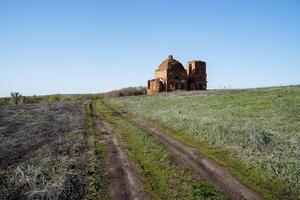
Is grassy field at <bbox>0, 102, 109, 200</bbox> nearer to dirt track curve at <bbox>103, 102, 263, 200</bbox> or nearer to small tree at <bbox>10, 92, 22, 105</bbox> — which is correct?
dirt track curve at <bbox>103, 102, 263, 200</bbox>

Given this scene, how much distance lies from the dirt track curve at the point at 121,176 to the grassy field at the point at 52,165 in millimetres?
424

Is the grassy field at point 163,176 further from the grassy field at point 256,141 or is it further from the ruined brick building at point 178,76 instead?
the ruined brick building at point 178,76

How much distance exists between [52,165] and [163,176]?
605 centimetres

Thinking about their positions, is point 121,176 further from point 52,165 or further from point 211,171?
point 211,171

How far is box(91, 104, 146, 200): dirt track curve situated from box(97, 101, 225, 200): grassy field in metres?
0.38

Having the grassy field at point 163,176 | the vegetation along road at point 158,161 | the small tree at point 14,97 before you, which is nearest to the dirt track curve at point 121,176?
the vegetation along road at point 158,161

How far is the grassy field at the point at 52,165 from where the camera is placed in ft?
37.9

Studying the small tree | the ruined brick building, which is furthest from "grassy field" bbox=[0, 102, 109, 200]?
the small tree

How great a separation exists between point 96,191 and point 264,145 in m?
11.0

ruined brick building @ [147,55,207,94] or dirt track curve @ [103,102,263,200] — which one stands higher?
ruined brick building @ [147,55,207,94]

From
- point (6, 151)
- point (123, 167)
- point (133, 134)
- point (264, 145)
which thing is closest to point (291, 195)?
point (264, 145)

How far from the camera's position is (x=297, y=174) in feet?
42.5

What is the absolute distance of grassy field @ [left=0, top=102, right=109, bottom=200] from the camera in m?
11.5

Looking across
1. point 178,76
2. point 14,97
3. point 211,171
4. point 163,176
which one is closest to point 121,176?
point 163,176
